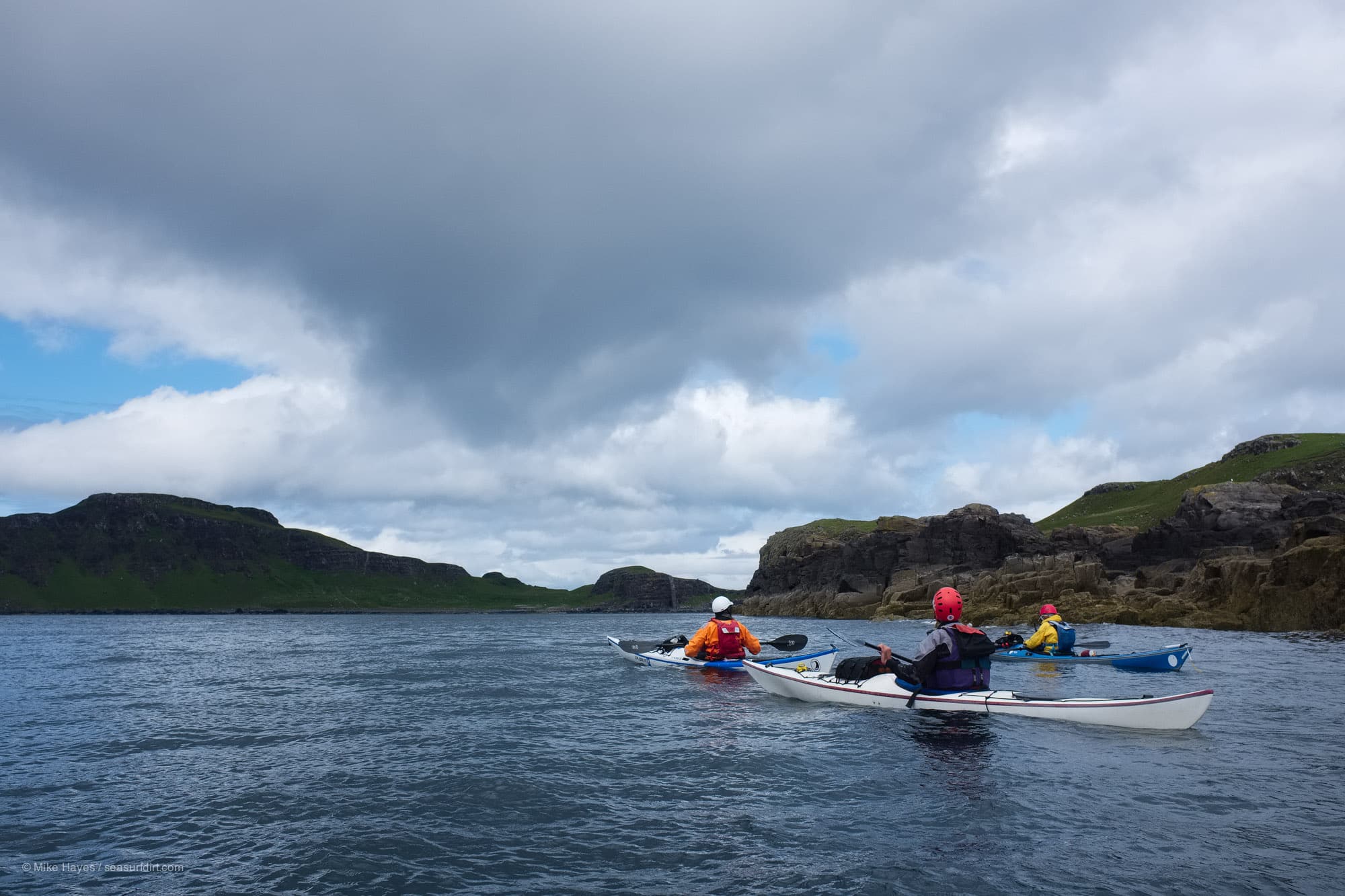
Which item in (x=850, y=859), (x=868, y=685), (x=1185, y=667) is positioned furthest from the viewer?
(x=1185, y=667)

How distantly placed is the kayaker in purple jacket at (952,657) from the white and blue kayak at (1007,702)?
0.29 meters

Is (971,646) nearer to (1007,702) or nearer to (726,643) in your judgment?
(1007,702)

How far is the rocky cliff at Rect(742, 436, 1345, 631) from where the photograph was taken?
51.4 metres

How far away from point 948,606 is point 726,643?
1292 cm

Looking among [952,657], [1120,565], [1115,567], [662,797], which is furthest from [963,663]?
[1120,565]

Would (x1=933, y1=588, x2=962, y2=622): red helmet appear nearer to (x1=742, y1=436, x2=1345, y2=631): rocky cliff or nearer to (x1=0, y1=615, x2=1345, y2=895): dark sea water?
(x1=0, y1=615, x2=1345, y2=895): dark sea water

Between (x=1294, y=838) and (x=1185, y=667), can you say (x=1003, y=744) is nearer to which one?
(x=1294, y=838)

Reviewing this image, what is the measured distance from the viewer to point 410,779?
46.0ft

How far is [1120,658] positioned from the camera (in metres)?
31.2

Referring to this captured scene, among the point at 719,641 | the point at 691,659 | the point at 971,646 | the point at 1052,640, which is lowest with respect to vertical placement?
the point at 1052,640

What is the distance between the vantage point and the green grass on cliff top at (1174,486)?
14288 cm

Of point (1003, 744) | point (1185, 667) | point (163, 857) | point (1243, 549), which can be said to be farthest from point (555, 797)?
point (1243, 549)

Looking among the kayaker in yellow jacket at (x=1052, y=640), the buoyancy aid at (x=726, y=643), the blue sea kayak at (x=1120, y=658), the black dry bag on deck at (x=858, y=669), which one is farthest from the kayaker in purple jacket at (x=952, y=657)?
the kayaker in yellow jacket at (x=1052, y=640)

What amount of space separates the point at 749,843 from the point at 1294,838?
741 centimetres
